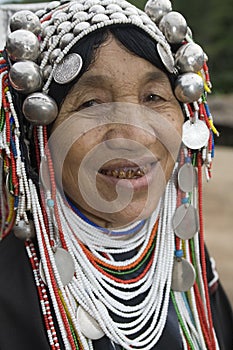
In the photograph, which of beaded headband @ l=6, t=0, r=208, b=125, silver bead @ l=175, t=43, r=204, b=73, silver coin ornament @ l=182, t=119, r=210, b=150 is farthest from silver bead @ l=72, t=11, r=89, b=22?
silver coin ornament @ l=182, t=119, r=210, b=150

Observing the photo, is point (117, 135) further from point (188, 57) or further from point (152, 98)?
point (188, 57)

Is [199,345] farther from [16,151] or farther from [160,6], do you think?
[160,6]

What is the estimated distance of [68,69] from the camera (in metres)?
1.27

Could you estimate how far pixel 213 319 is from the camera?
1.63m

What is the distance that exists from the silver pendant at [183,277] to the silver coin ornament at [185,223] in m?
0.08

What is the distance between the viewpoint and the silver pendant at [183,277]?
151cm

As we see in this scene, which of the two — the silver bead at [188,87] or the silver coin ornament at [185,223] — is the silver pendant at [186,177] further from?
the silver bead at [188,87]

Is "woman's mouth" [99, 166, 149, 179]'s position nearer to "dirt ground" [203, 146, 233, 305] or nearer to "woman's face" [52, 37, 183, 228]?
"woman's face" [52, 37, 183, 228]

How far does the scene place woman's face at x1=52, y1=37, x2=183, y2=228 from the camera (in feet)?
4.19

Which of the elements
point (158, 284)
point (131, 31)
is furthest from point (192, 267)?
point (131, 31)

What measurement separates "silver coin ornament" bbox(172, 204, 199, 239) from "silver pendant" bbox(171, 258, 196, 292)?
0.25ft

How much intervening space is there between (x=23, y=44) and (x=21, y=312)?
572 mm

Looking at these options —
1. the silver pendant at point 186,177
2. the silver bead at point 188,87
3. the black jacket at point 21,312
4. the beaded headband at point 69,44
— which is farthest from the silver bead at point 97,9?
the black jacket at point 21,312

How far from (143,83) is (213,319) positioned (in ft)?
2.28
